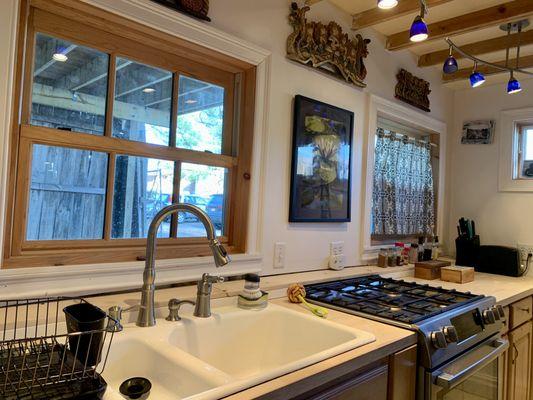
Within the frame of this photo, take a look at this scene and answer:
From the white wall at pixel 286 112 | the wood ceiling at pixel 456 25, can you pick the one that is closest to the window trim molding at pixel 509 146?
the wood ceiling at pixel 456 25

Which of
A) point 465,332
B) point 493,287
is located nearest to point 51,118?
point 465,332

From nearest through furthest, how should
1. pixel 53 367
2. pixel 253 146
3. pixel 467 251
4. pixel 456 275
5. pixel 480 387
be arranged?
pixel 53 367 → pixel 480 387 → pixel 253 146 → pixel 456 275 → pixel 467 251

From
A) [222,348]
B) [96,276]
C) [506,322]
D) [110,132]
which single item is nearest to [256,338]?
[222,348]

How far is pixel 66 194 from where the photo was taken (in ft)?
4.54

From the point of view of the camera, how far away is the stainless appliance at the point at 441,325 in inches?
54.6

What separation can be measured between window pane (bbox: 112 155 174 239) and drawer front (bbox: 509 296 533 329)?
1.85 metres

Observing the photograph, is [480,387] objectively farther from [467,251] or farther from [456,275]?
[467,251]

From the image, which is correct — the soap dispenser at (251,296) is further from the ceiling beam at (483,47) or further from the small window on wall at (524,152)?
the small window on wall at (524,152)

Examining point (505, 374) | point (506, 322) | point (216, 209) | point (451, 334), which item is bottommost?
point (505, 374)

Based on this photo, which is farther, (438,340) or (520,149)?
(520,149)

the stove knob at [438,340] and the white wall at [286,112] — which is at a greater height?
the white wall at [286,112]

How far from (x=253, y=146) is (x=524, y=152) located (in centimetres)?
235

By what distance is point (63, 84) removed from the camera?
1368mm

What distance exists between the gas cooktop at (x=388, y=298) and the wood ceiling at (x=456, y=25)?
138 centimetres
